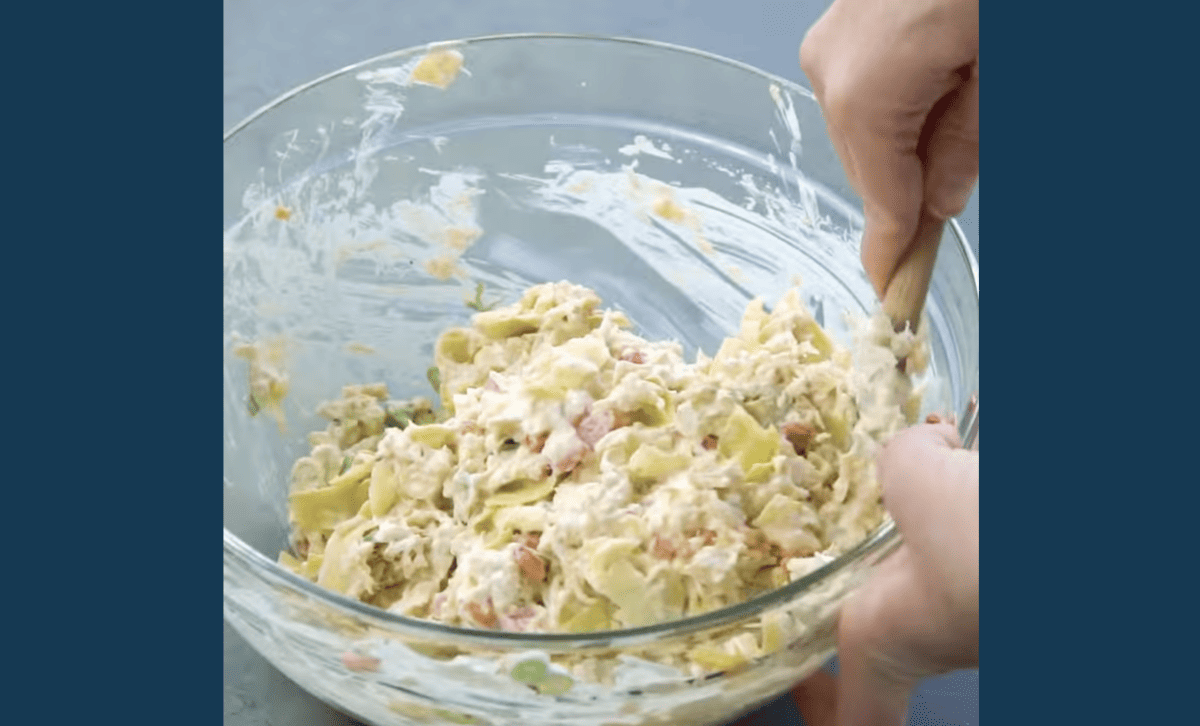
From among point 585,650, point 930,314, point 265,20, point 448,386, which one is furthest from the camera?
point 265,20

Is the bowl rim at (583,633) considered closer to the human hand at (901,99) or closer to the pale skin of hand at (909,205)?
the pale skin of hand at (909,205)

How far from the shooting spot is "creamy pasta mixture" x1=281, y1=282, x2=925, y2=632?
847 millimetres

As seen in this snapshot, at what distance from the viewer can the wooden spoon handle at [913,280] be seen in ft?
2.90

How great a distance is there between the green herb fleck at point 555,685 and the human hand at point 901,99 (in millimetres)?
330

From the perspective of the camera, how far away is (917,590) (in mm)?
748

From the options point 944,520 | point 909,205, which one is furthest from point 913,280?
point 944,520

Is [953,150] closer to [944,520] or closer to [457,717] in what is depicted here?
[944,520]

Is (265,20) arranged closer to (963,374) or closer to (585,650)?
(963,374)

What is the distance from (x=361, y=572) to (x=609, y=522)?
17 cm

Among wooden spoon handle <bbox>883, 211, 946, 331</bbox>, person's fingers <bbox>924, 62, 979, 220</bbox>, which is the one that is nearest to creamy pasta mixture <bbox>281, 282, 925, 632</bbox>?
wooden spoon handle <bbox>883, 211, 946, 331</bbox>

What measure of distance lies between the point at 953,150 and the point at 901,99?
0.07m

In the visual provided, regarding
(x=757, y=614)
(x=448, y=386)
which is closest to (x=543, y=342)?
(x=448, y=386)

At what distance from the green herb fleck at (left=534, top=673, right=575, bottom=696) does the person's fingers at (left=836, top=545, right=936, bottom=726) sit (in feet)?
0.54

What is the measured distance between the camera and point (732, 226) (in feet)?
3.75
